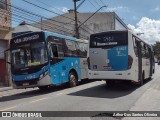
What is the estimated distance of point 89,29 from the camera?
58094 millimetres

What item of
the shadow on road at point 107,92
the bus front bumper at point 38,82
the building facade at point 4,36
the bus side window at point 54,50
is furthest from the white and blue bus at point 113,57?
the building facade at point 4,36

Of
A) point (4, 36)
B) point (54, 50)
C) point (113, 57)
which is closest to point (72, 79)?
point (54, 50)

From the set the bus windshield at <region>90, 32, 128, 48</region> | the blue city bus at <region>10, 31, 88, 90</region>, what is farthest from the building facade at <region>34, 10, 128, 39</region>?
the bus windshield at <region>90, 32, 128, 48</region>

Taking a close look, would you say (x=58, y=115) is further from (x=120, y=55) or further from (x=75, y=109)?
(x=120, y=55)

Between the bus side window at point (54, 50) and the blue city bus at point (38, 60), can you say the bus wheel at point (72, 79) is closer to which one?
the blue city bus at point (38, 60)

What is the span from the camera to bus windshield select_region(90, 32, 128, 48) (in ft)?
48.9

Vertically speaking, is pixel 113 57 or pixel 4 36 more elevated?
pixel 4 36

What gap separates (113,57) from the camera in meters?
14.9

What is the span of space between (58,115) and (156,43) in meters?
130

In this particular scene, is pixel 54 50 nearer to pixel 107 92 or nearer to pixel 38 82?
pixel 38 82

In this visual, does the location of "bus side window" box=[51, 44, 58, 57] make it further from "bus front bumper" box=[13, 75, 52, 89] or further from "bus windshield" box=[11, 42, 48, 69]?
"bus front bumper" box=[13, 75, 52, 89]

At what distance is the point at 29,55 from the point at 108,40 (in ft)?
13.6

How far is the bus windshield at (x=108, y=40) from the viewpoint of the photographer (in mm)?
14891

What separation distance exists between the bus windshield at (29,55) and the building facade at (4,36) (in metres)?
8.55
